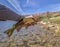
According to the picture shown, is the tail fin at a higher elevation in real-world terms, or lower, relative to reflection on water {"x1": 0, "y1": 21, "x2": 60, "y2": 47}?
higher

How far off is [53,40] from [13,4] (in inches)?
17.7

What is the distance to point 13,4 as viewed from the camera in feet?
4.74

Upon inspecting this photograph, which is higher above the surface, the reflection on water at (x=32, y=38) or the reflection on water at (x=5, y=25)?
the reflection on water at (x=5, y=25)

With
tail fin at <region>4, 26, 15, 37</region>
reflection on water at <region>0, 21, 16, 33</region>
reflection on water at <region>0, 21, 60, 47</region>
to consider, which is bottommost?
reflection on water at <region>0, 21, 60, 47</region>

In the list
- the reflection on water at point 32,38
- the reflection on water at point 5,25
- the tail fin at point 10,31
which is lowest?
the reflection on water at point 32,38

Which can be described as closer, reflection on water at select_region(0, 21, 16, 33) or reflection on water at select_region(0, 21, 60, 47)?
reflection on water at select_region(0, 21, 60, 47)

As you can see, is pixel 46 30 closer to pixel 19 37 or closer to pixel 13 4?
pixel 19 37

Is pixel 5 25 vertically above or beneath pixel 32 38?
above

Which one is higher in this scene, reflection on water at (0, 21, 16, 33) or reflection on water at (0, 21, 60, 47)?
reflection on water at (0, 21, 16, 33)

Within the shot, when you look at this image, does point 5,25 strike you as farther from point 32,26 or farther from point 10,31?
point 32,26

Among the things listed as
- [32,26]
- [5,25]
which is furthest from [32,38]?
[5,25]

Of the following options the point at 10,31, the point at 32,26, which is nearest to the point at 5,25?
the point at 10,31

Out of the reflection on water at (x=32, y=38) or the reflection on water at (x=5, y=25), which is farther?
the reflection on water at (x=5, y=25)

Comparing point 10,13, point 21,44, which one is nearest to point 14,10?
point 10,13
